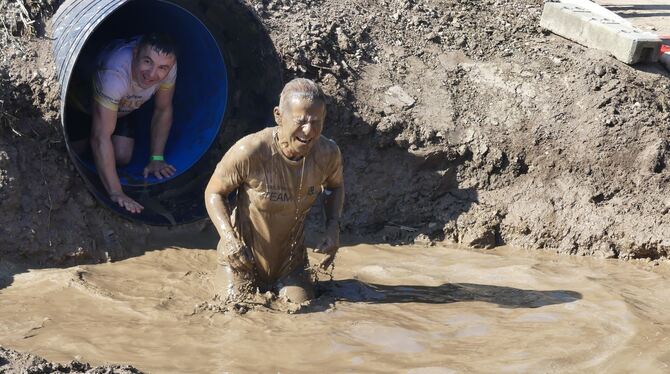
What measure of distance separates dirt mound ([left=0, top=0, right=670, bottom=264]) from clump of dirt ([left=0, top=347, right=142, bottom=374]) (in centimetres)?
225

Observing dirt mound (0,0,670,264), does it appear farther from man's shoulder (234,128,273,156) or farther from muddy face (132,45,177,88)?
man's shoulder (234,128,273,156)

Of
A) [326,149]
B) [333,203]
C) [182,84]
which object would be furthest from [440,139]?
[182,84]

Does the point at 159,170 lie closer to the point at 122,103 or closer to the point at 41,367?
the point at 122,103

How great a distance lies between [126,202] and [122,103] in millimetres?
817

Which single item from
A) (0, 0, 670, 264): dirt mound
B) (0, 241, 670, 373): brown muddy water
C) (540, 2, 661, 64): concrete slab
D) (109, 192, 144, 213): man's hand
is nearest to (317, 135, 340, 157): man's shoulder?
(0, 241, 670, 373): brown muddy water

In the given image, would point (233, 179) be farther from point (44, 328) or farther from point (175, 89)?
point (175, 89)

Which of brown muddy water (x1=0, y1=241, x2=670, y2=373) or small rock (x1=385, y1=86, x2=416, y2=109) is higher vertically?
small rock (x1=385, y1=86, x2=416, y2=109)

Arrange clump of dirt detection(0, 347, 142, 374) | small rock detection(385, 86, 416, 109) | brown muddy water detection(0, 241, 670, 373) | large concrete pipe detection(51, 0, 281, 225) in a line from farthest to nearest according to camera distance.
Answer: small rock detection(385, 86, 416, 109)
large concrete pipe detection(51, 0, 281, 225)
brown muddy water detection(0, 241, 670, 373)
clump of dirt detection(0, 347, 142, 374)

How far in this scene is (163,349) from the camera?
204 inches

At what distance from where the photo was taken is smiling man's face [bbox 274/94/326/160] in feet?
18.2

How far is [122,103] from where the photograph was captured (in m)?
7.46

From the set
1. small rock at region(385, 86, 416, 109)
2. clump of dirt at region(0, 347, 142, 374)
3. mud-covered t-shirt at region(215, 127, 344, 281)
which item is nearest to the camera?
clump of dirt at region(0, 347, 142, 374)

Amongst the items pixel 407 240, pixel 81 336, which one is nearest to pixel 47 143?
pixel 81 336

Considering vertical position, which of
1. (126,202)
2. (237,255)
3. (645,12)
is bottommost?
(237,255)
